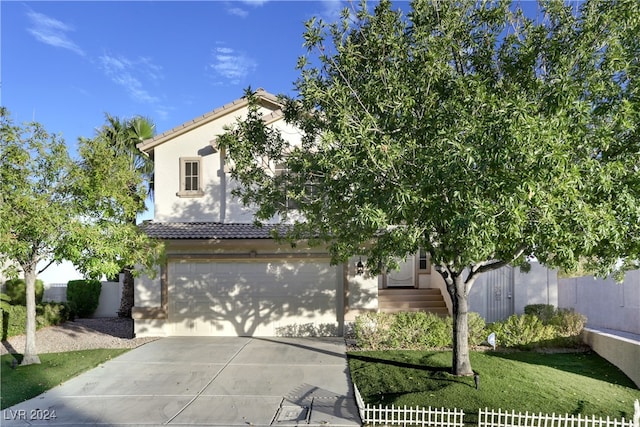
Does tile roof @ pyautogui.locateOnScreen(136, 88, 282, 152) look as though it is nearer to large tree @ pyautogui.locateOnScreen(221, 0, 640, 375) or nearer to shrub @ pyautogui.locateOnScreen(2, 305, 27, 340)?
shrub @ pyautogui.locateOnScreen(2, 305, 27, 340)

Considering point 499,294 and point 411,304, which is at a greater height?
point 499,294

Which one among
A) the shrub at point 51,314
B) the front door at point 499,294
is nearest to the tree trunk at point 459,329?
the front door at point 499,294

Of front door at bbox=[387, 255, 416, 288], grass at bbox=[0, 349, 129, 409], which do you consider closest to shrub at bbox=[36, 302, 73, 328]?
grass at bbox=[0, 349, 129, 409]

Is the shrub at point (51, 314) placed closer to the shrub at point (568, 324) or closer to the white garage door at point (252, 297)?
the white garage door at point (252, 297)

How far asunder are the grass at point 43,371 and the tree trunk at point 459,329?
7.95 m

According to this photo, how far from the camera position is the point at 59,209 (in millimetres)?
9742

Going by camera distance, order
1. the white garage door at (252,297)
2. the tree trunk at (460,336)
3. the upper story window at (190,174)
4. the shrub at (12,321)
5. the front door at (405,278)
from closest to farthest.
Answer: the tree trunk at (460,336) → the shrub at (12,321) → the white garage door at (252,297) → the upper story window at (190,174) → the front door at (405,278)

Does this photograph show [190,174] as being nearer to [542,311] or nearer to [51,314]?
[51,314]

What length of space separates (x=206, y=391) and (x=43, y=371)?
4077 mm

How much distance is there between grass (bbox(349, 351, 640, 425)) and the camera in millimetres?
7359

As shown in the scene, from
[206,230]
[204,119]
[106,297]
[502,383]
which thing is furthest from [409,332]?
[106,297]

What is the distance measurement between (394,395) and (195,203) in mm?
9764

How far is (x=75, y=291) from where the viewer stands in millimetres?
18938

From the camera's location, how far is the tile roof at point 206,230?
44.7 ft
